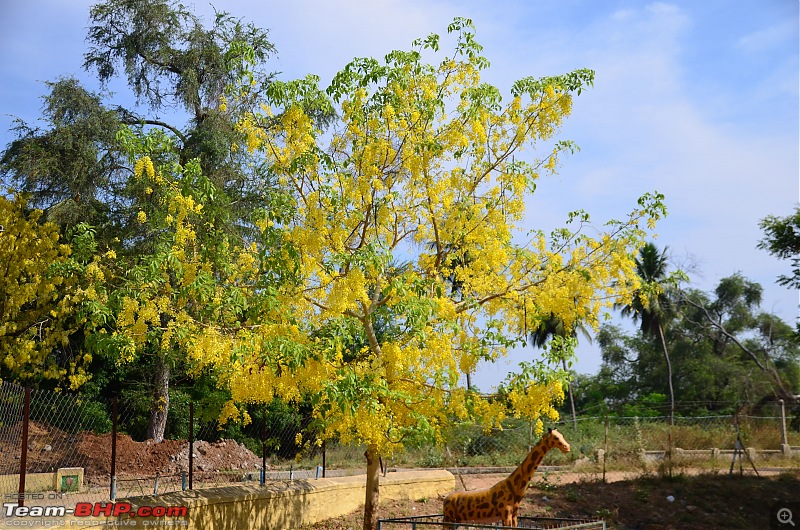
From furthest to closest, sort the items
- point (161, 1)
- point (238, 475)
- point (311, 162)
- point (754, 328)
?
point (754, 328) → point (161, 1) → point (238, 475) → point (311, 162)

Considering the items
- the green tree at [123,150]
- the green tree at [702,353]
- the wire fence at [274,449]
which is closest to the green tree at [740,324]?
the green tree at [702,353]

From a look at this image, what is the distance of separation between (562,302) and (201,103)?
18.3 metres

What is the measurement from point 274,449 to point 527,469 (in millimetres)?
12306

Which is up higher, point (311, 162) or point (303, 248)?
point (311, 162)

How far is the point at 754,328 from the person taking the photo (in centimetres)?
4634

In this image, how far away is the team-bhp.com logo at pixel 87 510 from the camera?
890cm

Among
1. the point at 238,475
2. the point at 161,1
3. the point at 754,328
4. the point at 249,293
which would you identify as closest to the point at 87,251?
the point at 249,293

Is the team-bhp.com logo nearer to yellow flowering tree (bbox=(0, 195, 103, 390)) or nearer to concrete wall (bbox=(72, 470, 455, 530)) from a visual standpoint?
concrete wall (bbox=(72, 470, 455, 530))

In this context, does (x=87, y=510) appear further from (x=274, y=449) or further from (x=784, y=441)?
(x=784, y=441)

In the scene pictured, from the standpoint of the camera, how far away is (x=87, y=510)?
926 centimetres

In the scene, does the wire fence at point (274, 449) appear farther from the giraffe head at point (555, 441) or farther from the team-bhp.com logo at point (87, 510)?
the team-bhp.com logo at point (87, 510)

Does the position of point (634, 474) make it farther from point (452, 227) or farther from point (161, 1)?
point (161, 1)

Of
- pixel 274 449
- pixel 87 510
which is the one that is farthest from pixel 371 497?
pixel 274 449

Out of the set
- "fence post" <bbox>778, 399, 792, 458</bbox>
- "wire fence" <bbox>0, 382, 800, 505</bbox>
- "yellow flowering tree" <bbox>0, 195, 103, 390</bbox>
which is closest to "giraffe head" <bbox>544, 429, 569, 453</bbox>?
"wire fence" <bbox>0, 382, 800, 505</bbox>
